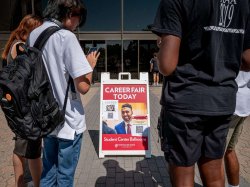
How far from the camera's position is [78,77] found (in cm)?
207

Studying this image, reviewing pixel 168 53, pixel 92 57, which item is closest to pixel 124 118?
pixel 92 57

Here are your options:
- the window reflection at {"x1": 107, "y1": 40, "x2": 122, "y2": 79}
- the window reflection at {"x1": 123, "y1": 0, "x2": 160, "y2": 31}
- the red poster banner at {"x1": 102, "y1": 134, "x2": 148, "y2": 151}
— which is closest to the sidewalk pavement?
the red poster banner at {"x1": 102, "y1": 134, "x2": 148, "y2": 151}

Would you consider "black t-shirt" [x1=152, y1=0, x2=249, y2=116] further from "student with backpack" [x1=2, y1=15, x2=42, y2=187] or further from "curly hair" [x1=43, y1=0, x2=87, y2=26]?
"student with backpack" [x1=2, y1=15, x2=42, y2=187]

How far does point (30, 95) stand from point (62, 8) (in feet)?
2.20

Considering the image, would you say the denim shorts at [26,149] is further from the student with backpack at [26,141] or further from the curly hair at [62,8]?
the curly hair at [62,8]

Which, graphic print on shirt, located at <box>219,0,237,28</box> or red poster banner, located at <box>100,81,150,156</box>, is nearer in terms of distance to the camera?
graphic print on shirt, located at <box>219,0,237,28</box>

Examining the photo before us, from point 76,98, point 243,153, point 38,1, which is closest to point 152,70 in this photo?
point 38,1

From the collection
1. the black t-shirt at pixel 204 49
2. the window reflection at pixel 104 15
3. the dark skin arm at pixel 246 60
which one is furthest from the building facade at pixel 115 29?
the black t-shirt at pixel 204 49

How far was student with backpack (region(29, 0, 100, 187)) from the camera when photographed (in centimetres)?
204

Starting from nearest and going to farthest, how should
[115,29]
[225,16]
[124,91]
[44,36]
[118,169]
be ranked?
[225,16], [44,36], [118,169], [124,91], [115,29]

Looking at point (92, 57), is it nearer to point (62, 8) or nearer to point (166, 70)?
point (62, 8)

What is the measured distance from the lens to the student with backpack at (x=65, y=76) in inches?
80.4

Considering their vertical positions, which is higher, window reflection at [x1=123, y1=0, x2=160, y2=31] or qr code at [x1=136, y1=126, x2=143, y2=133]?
window reflection at [x1=123, y1=0, x2=160, y2=31]

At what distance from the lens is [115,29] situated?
56.2ft
